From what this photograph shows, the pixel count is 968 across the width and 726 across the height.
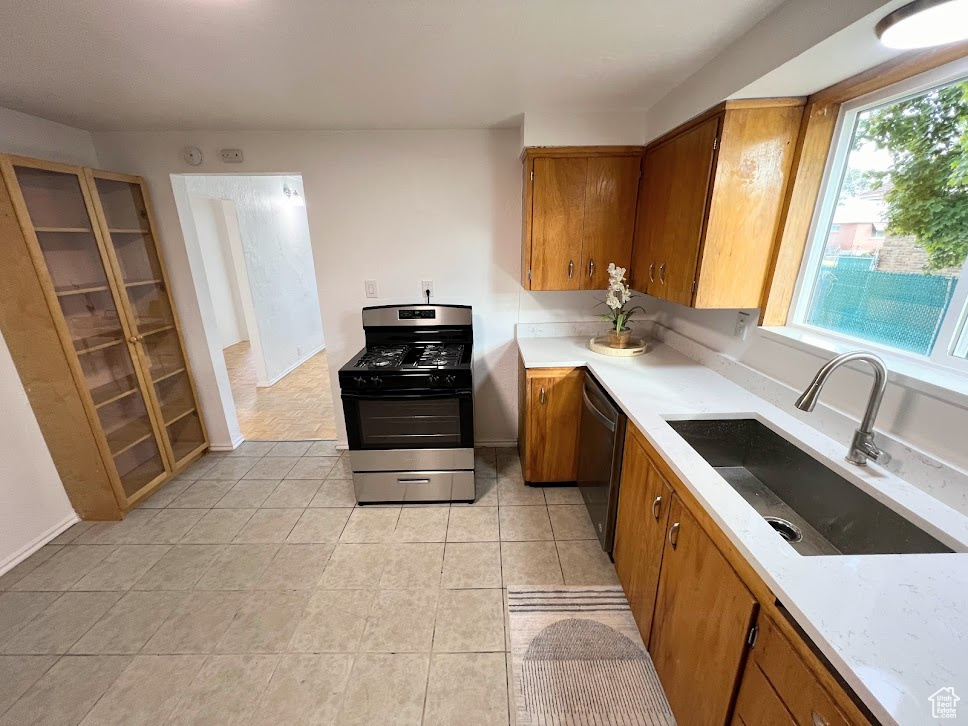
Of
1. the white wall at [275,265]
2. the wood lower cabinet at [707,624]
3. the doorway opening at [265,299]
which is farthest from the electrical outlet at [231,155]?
the wood lower cabinet at [707,624]

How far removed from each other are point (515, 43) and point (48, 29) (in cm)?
154

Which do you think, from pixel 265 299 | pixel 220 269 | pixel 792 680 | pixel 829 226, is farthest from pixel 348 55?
pixel 220 269

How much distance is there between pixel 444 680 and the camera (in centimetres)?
138

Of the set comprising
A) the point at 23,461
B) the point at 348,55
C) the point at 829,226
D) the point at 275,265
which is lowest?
the point at 23,461

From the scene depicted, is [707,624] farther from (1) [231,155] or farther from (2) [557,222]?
(1) [231,155]

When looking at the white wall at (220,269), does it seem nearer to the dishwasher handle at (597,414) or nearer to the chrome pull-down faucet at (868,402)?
the dishwasher handle at (597,414)

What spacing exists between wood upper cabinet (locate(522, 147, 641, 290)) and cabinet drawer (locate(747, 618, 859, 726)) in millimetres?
1858

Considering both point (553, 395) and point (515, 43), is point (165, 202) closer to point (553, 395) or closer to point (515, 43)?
point (515, 43)

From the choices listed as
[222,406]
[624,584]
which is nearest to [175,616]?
[222,406]

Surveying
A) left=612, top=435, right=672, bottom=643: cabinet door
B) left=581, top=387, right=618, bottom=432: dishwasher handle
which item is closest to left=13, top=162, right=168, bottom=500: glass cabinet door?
left=581, top=387, right=618, bottom=432: dishwasher handle

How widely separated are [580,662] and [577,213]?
2.17m

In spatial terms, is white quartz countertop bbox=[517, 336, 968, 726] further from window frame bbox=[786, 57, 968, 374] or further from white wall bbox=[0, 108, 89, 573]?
white wall bbox=[0, 108, 89, 573]

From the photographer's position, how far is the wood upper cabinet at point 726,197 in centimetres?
143

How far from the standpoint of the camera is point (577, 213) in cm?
217
